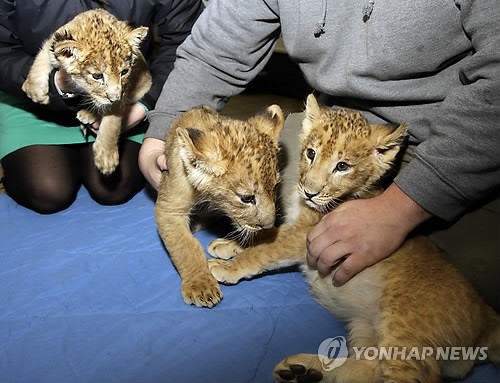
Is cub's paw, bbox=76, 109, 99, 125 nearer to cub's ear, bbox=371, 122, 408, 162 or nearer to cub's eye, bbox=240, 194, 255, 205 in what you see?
cub's eye, bbox=240, 194, 255, 205

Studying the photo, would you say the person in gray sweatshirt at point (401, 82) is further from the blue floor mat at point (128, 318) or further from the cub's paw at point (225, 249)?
the cub's paw at point (225, 249)

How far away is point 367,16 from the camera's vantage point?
5.54 feet

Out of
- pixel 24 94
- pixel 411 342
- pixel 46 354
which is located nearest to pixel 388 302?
pixel 411 342

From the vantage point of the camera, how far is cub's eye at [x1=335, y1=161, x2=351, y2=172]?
174 centimetres

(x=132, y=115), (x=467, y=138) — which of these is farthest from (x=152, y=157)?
(x=467, y=138)

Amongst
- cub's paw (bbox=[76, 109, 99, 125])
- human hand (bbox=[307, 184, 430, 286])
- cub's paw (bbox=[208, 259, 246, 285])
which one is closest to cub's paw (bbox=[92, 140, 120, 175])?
cub's paw (bbox=[76, 109, 99, 125])

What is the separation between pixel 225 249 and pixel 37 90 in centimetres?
105

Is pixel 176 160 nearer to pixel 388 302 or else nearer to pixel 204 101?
pixel 204 101

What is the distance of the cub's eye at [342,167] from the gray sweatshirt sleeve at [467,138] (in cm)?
18

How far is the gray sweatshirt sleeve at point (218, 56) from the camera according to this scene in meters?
2.00

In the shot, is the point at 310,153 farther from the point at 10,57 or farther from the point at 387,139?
the point at 10,57

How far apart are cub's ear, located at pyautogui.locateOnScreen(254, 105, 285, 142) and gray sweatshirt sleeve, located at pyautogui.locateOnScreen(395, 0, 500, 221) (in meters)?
0.44

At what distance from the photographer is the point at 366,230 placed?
1.64 m

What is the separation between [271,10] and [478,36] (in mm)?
774
